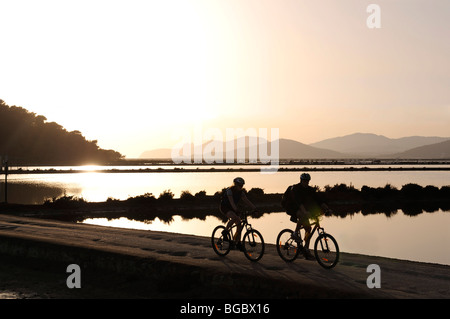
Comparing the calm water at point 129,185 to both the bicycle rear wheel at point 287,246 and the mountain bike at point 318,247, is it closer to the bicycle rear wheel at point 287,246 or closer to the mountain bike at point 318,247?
the bicycle rear wheel at point 287,246

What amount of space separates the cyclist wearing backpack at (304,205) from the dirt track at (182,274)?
104 cm

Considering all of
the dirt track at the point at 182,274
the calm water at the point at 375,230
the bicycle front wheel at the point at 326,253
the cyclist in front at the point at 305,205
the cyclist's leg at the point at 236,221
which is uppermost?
the cyclist in front at the point at 305,205

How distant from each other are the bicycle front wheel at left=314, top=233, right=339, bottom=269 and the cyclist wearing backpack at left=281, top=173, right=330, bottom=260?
37 cm

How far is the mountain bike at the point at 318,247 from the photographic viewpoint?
13984 millimetres

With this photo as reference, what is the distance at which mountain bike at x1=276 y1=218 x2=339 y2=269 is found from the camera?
14.0 m

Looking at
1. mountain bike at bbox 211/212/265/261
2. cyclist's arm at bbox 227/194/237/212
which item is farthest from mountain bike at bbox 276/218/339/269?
cyclist's arm at bbox 227/194/237/212

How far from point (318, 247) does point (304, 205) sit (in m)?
1.93

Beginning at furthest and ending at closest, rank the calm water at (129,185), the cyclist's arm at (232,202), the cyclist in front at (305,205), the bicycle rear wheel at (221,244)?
the calm water at (129,185) → the bicycle rear wheel at (221,244) → the cyclist's arm at (232,202) → the cyclist in front at (305,205)

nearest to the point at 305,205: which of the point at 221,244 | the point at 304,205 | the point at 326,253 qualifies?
the point at 304,205

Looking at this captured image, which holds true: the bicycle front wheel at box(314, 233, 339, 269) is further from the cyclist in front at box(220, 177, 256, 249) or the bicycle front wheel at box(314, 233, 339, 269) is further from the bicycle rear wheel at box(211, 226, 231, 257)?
the bicycle rear wheel at box(211, 226, 231, 257)

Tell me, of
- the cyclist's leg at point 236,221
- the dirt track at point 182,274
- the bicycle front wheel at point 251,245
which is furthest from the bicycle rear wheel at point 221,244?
the bicycle front wheel at point 251,245

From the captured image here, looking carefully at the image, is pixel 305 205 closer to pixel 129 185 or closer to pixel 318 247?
pixel 318 247

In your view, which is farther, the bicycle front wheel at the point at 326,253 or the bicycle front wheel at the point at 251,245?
the bicycle front wheel at the point at 251,245
